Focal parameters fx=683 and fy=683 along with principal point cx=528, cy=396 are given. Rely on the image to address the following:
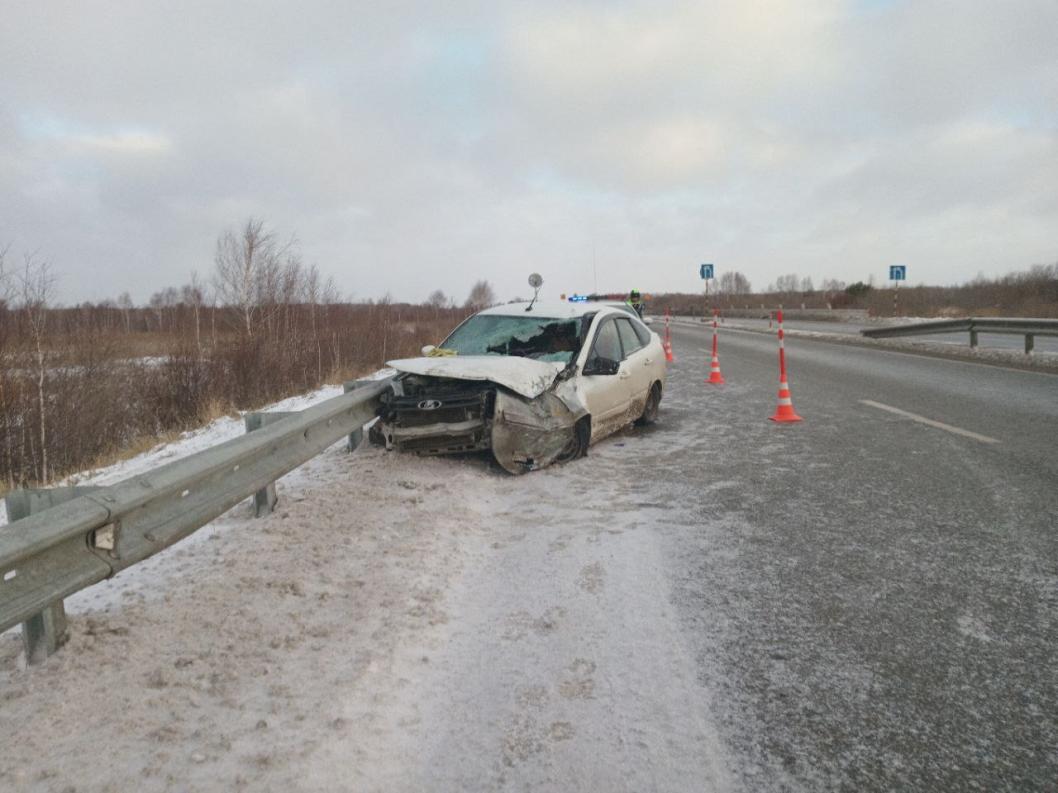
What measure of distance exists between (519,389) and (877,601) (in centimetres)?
320

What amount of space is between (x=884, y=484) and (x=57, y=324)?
1288cm

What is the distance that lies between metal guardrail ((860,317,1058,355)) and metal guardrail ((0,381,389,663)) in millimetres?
17464

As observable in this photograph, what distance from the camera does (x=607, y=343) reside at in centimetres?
770

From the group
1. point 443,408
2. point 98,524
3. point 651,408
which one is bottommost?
point 651,408

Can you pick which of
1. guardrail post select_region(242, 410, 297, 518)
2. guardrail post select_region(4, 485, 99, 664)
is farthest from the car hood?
guardrail post select_region(4, 485, 99, 664)

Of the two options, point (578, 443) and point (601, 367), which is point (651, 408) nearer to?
point (601, 367)

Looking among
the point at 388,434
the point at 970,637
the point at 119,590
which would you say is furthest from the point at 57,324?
the point at 970,637

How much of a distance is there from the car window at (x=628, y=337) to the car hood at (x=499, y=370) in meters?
1.85

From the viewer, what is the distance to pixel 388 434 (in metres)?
6.14

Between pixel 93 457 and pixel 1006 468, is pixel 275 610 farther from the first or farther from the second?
pixel 93 457

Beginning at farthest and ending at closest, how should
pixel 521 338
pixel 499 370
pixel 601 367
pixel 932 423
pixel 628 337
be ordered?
pixel 628 337 < pixel 932 423 < pixel 521 338 < pixel 601 367 < pixel 499 370

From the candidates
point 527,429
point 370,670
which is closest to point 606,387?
point 527,429

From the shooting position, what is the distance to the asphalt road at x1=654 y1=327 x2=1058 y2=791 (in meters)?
2.29

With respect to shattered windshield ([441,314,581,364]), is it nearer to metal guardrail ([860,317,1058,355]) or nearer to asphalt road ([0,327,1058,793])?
asphalt road ([0,327,1058,793])
